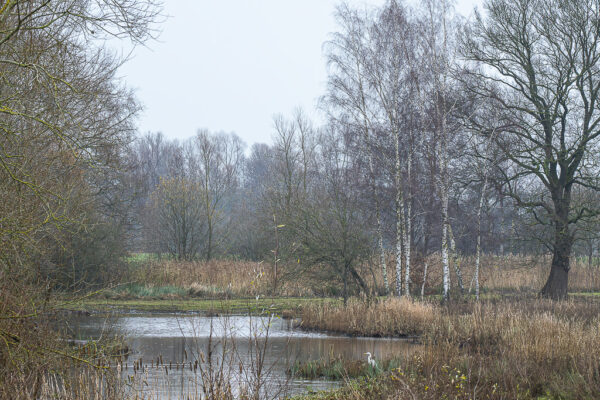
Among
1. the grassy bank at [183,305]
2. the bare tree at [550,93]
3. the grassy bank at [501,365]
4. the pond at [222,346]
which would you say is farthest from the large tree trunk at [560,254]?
the pond at [222,346]

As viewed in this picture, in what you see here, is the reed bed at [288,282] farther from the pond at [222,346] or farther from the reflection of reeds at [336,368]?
the reflection of reeds at [336,368]

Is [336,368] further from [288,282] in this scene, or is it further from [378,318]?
[288,282]

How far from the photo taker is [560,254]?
818 inches

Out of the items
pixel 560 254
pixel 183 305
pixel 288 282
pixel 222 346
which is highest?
pixel 560 254

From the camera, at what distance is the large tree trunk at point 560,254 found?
A: 786 inches

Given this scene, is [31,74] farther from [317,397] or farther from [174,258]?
[174,258]

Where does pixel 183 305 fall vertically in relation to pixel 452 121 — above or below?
below

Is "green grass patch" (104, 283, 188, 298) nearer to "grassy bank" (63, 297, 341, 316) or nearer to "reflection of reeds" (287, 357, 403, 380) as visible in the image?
"grassy bank" (63, 297, 341, 316)

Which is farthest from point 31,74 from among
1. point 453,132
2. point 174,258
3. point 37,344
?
point 174,258

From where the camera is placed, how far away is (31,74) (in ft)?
28.8

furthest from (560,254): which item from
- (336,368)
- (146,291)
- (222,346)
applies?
(146,291)

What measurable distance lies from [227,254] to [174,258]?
3817 millimetres

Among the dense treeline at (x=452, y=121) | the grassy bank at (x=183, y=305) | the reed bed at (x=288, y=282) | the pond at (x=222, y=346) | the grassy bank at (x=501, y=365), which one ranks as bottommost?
the pond at (x=222, y=346)

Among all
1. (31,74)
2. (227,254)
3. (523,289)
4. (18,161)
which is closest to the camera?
(18,161)
